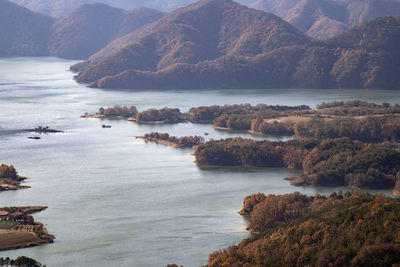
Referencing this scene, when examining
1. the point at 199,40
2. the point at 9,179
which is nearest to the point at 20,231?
the point at 9,179

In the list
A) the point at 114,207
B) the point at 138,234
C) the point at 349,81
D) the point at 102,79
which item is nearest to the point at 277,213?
the point at 138,234

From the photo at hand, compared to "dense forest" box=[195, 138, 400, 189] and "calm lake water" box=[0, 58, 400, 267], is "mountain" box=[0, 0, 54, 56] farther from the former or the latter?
"dense forest" box=[195, 138, 400, 189]

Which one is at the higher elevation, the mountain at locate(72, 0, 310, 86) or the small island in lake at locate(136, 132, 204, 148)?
the mountain at locate(72, 0, 310, 86)

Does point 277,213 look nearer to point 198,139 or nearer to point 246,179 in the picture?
point 246,179

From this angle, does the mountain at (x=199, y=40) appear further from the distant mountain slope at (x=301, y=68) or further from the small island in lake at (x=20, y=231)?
the small island in lake at (x=20, y=231)

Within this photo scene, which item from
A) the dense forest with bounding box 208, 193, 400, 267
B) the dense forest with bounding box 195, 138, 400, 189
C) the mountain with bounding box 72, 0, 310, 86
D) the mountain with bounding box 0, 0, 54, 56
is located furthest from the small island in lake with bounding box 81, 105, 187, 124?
the mountain with bounding box 0, 0, 54, 56

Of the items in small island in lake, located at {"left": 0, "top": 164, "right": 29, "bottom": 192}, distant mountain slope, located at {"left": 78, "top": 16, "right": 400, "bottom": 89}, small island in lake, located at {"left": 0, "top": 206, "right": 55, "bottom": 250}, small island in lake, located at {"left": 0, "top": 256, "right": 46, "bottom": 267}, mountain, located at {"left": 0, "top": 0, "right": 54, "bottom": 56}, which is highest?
mountain, located at {"left": 0, "top": 0, "right": 54, "bottom": 56}

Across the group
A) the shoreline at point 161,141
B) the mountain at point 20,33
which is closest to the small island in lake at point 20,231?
the shoreline at point 161,141
